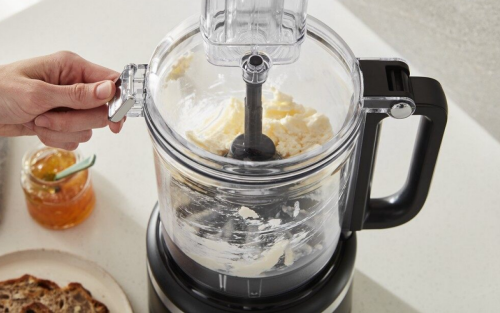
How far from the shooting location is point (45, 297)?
101cm

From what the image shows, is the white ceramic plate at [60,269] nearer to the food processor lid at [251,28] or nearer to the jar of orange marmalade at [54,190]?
the jar of orange marmalade at [54,190]

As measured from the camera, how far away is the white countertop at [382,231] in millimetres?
1058

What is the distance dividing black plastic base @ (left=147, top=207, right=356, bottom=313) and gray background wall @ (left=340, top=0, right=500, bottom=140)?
39cm

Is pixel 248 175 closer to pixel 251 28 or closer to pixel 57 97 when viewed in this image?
pixel 251 28

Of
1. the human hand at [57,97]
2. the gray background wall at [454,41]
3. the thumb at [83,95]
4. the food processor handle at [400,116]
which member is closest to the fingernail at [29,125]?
the human hand at [57,97]

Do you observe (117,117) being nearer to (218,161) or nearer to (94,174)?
(218,161)

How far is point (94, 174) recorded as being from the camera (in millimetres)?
1174

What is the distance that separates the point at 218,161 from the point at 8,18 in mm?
794

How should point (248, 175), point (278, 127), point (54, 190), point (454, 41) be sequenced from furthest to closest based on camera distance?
point (454, 41) → point (54, 190) → point (278, 127) → point (248, 175)

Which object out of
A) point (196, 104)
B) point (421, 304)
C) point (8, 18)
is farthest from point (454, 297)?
point (8, 18)

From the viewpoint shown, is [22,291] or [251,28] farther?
[22,291]

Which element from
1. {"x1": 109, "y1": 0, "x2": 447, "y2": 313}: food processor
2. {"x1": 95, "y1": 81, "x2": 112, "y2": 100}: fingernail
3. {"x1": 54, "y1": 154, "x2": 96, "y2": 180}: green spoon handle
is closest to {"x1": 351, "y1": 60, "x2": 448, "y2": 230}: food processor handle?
{"x1": 109, "y1": 0, "x2": 447, "y2": 313}: food processor

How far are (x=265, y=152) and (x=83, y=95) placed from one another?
22cm

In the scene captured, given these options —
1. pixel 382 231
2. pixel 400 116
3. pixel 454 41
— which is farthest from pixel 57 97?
pixel 454 41
